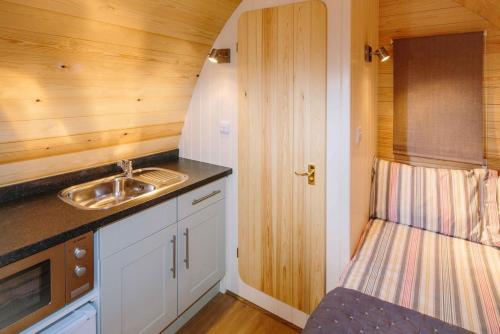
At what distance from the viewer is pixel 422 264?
1864mm

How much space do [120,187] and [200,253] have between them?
0.66 metres

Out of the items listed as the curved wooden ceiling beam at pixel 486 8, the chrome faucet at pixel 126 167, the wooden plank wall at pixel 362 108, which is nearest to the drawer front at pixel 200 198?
the chrome faucet at pixel 126 167

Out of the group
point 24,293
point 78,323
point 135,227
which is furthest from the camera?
point 135,227

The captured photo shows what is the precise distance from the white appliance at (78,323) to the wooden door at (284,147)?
1.09 m

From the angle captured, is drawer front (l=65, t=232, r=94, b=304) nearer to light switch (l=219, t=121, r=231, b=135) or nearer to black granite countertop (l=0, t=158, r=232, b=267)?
black granite countertop (l=0, t=158, r=232, b=267)

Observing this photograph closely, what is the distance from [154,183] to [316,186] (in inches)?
38.1

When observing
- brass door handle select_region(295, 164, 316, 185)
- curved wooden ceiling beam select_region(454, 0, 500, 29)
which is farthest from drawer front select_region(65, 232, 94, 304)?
curved wooden ceiling beam select_region(454, 0, 500, 29)

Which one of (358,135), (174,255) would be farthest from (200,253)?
(358,135)

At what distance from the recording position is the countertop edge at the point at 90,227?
121cm

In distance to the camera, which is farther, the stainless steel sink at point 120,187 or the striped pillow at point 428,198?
the striped pillow at point 428,198

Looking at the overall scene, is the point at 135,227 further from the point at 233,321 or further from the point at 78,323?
the point at 233,321

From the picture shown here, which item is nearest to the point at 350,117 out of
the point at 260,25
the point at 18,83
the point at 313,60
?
the point at 313,60

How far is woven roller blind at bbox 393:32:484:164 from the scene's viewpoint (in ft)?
7.15

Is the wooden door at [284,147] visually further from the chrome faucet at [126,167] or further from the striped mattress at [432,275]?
the chrome faucet at [126,167]
